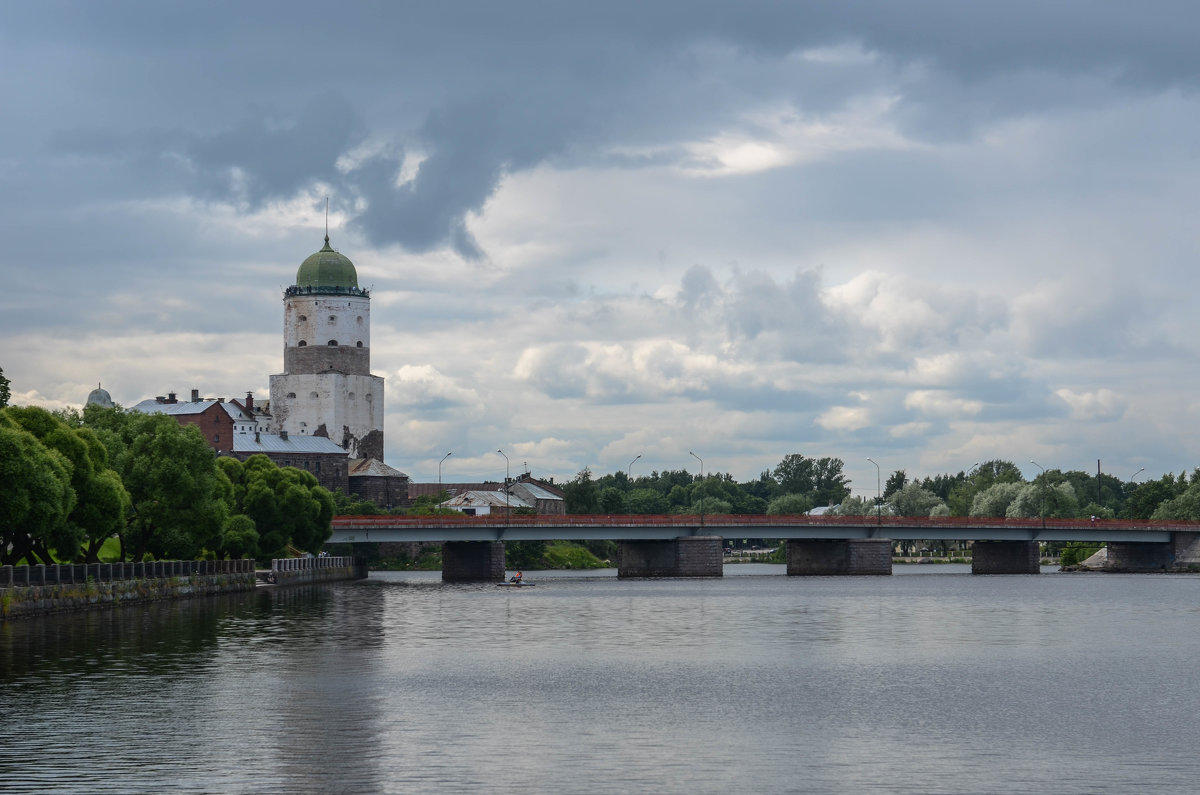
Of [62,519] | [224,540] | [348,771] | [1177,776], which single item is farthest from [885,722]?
[224,540]

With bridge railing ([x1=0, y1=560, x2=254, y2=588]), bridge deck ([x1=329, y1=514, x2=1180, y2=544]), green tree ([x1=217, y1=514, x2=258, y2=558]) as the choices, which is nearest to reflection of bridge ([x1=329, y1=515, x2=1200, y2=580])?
bridge deck ([x1=329, y1=514, x2=1180, y2=544])

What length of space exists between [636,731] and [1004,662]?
26.8m

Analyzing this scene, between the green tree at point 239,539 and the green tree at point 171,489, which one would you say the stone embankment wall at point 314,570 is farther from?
the green tree at point 171,489

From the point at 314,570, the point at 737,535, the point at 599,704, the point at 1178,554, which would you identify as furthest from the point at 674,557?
the point at 599,704

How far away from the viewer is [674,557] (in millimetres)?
179750

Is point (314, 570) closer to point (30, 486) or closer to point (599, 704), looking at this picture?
point (30, 486)

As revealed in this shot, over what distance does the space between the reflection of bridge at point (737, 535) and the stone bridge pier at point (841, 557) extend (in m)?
0.12

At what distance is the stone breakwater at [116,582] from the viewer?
87812 mm

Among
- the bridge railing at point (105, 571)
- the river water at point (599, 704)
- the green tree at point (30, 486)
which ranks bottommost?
the river water at point (599, 704)

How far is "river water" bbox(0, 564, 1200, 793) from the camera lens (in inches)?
1400

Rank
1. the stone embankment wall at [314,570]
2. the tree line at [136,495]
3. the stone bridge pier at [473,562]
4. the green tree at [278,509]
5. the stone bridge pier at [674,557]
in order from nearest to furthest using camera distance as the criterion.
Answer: the tree line at [136,495] < the green tree at [278,509] < the stone embankment wall at [314,570] < the stone bridge pier at [473,562] < the stone bridge pier at [674,557]

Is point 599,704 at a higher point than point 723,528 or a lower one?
lower

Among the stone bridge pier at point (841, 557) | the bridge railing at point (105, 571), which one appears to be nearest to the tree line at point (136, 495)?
the bridge railing at point (105, 571)

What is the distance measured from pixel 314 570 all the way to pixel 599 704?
118843 mm
